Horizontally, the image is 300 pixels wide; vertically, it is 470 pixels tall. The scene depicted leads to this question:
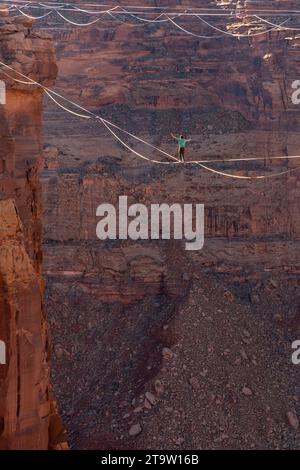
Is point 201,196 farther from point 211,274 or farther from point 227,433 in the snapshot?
point 227,433

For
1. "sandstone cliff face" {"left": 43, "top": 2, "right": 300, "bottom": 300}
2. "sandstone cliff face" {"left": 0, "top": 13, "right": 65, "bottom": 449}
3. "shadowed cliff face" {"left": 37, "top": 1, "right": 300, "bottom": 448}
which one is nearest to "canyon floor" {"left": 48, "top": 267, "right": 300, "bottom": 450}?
"shadowed cliff face" {"left": 37, "top": 1, "right": 300, "bottom": 448}

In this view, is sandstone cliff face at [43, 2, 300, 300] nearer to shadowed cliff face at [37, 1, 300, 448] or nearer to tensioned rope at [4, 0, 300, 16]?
shadowed cliff face at [37, 1, 300, 448]

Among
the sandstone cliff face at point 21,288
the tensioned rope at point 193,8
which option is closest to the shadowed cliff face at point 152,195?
the tensioned rope at point 193,8

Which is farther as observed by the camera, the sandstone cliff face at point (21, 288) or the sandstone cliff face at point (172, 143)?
the sandstone cliff face at point (172, 143)

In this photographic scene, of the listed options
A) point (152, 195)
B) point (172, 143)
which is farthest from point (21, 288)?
point (172, 143)

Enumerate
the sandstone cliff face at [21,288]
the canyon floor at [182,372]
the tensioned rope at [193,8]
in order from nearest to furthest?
the sandstone cliff face at [21,288] → the canyon floor at [182,372] → the tensioned rope at [193,8]

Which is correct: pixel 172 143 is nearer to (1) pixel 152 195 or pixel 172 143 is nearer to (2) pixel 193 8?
(1) pixel 152 195

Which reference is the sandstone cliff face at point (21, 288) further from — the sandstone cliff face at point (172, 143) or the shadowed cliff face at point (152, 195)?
the sandstone cliff face at point (172, 143)
